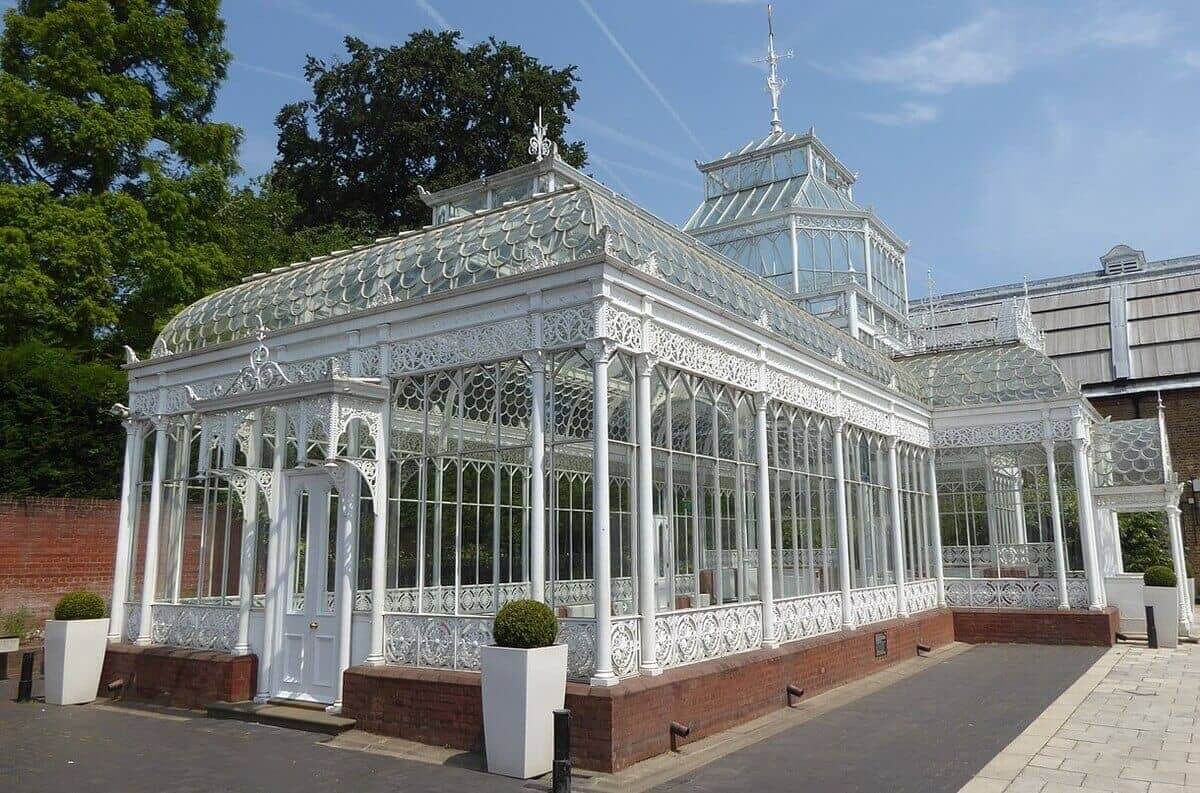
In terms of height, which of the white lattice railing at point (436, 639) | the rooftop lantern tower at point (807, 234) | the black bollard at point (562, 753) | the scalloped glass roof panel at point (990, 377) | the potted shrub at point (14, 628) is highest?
the rooftop lantern tower at point (807, 234)

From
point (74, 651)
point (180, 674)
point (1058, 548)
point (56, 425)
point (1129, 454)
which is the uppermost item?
point (56, 425)

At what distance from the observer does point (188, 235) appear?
21141 mm

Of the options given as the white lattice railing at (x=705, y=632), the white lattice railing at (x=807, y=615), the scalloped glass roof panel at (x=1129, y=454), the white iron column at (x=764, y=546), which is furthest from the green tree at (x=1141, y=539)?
the white lattice railing at (x=705, y=632)

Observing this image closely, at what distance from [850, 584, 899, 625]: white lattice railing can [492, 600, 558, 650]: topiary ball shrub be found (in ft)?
22.3

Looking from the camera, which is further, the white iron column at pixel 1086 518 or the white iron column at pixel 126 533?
the white iron column at pixel 1086 518

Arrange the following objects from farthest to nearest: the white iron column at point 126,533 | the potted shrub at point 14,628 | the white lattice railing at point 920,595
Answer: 1. the white lattice railing at point 920,595
2. the potted shrub at point 14,628
3. the white iron column at point 126,533

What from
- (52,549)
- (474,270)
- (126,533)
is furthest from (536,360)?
(52,549)

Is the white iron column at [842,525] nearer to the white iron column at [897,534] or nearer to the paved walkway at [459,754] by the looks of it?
the paved walkway at [459,754]

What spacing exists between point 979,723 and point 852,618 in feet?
10.7

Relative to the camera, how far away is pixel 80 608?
38.1 ft

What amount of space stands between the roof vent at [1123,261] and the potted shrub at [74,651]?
46966mm

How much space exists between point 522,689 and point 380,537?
3.05 m

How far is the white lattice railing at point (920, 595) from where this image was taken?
15.5 metres

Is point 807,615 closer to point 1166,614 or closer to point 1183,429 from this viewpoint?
point 1166,614
